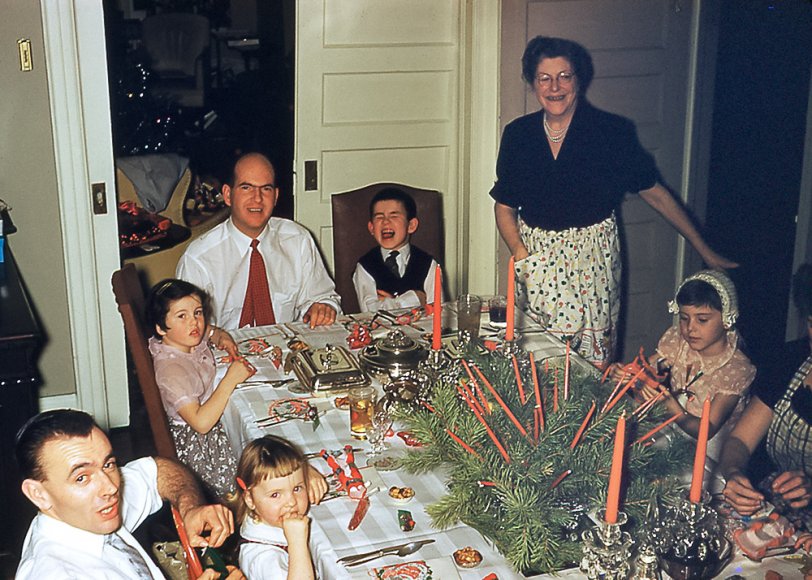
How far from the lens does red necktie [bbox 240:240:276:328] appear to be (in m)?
3.53

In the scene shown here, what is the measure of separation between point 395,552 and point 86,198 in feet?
7.84

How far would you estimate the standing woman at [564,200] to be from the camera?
3744 millimetres

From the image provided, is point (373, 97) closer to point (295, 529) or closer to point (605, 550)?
point (295, 529)

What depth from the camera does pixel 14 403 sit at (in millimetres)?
2848

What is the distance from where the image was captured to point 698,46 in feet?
13.6

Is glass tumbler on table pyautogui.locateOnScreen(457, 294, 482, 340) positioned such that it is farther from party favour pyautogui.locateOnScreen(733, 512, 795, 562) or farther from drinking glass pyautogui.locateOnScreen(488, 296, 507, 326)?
Result: party favour pyautogui.locateOnScreen(733, 512, 795, 562)

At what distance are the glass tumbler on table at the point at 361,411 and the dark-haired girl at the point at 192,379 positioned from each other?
1.34 ft

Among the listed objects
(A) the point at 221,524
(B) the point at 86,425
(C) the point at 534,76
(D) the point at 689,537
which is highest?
(C) the point at 534,76

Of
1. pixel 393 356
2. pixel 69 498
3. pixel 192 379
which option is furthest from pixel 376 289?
pixel 69 498

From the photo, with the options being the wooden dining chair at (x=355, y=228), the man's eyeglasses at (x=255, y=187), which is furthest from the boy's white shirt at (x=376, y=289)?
the man's eyeglasses at (x=255, y=187)

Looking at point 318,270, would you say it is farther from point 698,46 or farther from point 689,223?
point 698,46

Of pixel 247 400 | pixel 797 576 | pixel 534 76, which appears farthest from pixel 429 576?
pixel 534 76

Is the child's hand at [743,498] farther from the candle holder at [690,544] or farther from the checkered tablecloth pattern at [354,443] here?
the checkered tablecloth pattern at [354,443]

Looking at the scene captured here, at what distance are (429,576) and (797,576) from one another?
25.8 inches
